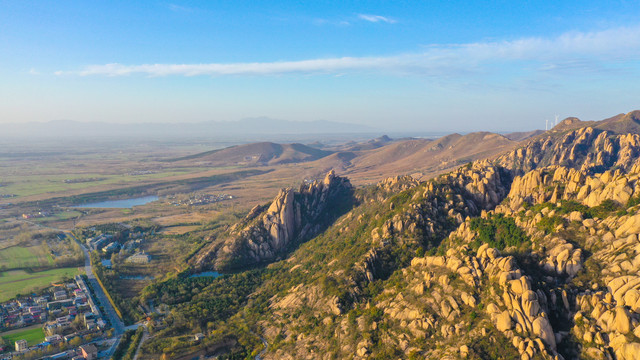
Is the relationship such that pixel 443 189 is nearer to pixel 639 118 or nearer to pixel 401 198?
pixel 401 198

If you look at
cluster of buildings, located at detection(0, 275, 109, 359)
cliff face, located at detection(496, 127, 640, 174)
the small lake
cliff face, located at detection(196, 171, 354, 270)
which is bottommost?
cluster of buildings, located at detection(0, 275, 109, 359)

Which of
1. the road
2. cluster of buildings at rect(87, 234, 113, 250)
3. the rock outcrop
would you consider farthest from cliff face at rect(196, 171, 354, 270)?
cluster of buildings at rect(87, 234, 113, 250)

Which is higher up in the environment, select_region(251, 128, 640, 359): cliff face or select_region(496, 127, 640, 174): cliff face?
select_region(496, 127, 640, 174): cliff face

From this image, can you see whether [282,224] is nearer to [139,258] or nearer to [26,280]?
[139,258]

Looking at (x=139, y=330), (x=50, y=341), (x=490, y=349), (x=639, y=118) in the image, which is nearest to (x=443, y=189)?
(x=490, y=349)

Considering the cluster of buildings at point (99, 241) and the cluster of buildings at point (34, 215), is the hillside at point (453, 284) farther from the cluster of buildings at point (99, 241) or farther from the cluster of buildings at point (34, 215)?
the cluster of buildings at point (34, 215)

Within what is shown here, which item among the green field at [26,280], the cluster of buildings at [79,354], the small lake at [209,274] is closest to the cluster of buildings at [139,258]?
the green field at [26,280]

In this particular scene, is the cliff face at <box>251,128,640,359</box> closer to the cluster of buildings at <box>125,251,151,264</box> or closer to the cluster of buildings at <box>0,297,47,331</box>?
the cluster of buildings at <box>0,297,47,331</box>
